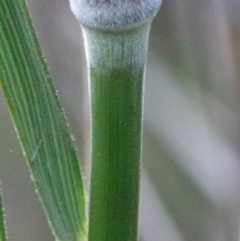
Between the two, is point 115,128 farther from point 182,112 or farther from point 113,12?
point 182,112

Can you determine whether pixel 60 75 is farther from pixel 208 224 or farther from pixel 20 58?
pixel 20 58

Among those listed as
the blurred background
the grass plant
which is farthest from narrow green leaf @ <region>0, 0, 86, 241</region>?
the blurred background

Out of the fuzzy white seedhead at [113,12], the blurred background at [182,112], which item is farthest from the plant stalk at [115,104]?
the blurred background at [182,112]

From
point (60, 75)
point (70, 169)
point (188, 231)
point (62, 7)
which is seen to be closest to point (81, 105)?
point (60, 75)

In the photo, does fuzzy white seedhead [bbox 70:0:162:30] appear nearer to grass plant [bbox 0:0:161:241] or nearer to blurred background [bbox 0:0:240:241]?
grass plant [bbox 0:0:161:241]

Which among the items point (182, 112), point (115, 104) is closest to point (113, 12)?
point (115, 104)
